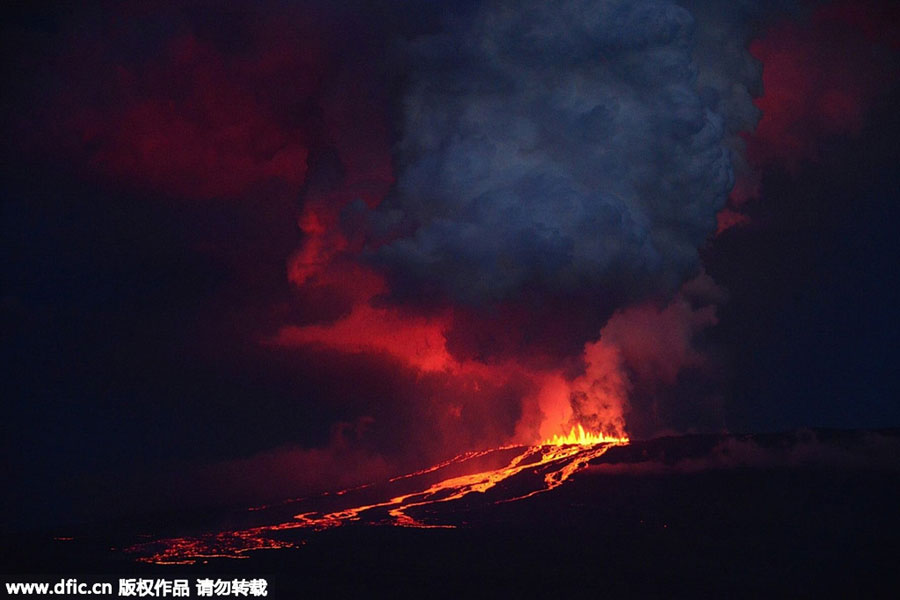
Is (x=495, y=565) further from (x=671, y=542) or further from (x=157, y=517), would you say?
(x=157, y=517)

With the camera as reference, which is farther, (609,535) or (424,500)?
(424,500)

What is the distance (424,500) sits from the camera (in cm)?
12312

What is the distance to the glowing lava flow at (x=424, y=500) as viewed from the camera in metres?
105

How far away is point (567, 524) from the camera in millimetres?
106500

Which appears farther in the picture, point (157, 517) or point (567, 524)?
point (157, 517)

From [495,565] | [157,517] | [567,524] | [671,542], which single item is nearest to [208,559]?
[495,565]

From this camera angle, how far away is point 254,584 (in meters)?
84.9

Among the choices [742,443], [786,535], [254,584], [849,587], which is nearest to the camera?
[254,584]

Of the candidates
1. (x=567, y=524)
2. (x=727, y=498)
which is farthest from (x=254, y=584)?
(x=727, y=498)

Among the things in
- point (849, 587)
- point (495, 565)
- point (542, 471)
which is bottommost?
point (849, 587)

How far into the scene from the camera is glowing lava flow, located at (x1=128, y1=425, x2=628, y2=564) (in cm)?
10475

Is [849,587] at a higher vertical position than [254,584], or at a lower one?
lower

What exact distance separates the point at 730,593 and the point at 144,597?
42.9 m

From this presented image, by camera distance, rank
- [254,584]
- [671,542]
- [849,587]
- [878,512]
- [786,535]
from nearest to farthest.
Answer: [254,584] < [849,587] < [671,542] < [786,535] < [878,512]
